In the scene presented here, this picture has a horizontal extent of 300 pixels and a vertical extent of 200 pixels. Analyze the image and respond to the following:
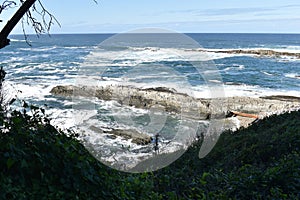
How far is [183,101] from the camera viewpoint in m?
25.7

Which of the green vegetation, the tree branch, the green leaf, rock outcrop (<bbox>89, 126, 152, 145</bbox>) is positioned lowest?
rock outcrop (<bbox>89, 126, 152, 145</bbox>)

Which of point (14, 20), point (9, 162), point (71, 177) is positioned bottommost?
point (71, 177)

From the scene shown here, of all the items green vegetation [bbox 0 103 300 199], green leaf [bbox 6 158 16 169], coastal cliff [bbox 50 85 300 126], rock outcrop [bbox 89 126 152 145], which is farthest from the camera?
coastal cliff [bbox 50 85 300 126]

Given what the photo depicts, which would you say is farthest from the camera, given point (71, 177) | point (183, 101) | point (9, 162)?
point (183, 101)

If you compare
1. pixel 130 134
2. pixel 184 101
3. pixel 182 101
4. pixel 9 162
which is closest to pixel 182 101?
pixel 182 101

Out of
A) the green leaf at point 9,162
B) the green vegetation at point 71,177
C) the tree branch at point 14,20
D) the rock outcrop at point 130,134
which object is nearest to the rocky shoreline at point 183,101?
the rock outcrop at point 130,134

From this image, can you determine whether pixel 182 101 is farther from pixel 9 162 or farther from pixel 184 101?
pixel 9 162

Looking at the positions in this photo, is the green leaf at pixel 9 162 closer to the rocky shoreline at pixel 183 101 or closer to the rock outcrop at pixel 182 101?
the rocky shoreline at pixel 183 101

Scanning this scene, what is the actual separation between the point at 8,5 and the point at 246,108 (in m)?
22.1

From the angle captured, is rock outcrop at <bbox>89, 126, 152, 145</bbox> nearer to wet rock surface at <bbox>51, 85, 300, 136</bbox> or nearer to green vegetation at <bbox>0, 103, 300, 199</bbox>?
wet rock surface at <bbox>51, 85, 300, 136</bbox>

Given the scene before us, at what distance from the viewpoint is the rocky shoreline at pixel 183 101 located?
2348 cm

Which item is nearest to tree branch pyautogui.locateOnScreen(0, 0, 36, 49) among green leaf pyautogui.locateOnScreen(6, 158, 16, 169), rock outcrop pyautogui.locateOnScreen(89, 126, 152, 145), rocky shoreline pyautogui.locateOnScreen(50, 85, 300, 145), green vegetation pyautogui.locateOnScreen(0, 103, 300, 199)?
green vegetation pyautogui.locateOnScreen(0, 103, 300, 199)

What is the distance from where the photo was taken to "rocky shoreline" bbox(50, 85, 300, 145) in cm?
2348

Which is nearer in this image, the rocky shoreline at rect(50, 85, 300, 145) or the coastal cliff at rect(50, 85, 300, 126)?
the rocky shoreline at rect(50, 85, 300, 145)
